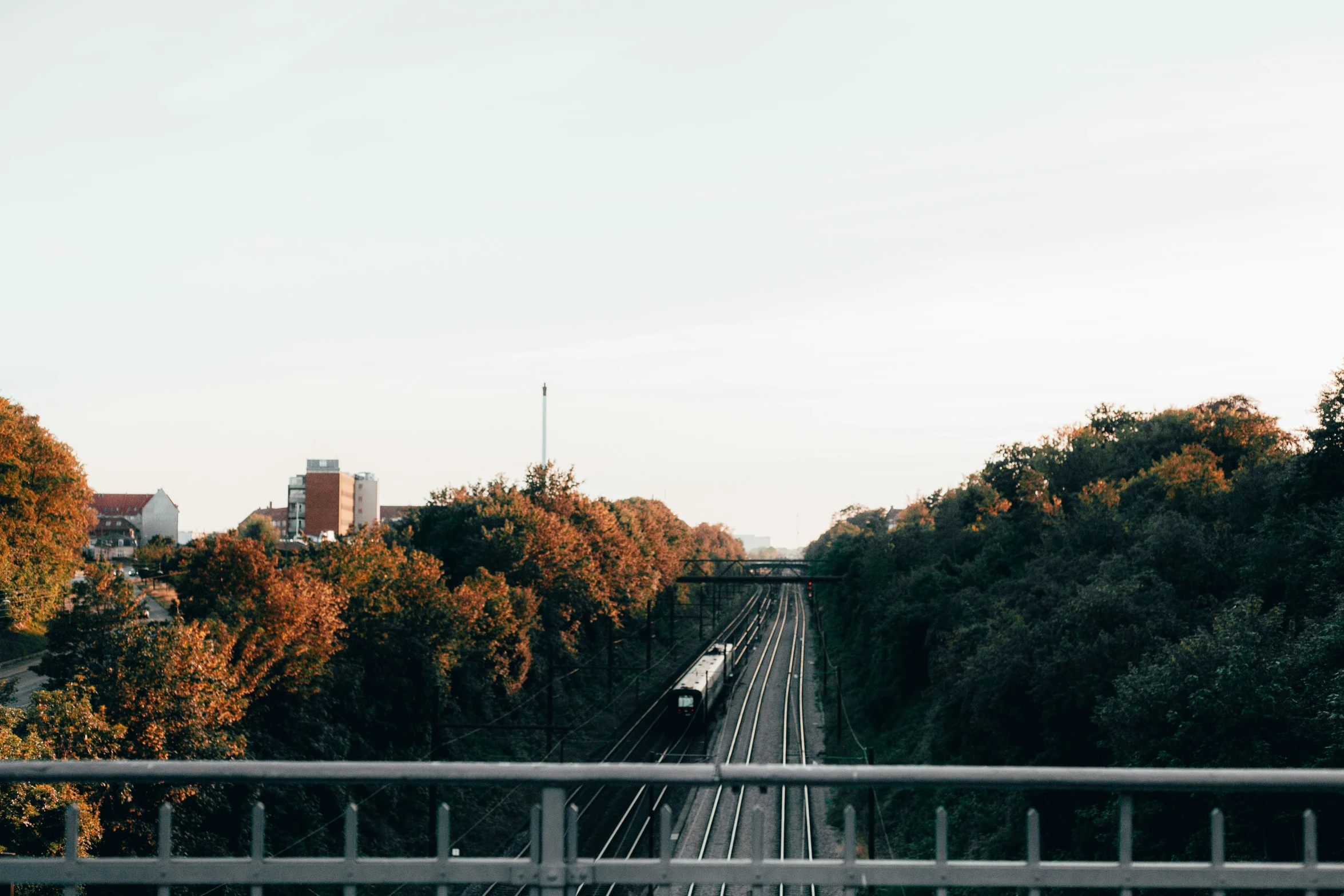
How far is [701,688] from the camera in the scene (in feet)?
140

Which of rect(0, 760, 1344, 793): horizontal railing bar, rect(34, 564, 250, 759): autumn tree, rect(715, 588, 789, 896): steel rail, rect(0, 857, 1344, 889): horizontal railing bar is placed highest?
rect(0, 760, 1344, 793): horizontal railing bar

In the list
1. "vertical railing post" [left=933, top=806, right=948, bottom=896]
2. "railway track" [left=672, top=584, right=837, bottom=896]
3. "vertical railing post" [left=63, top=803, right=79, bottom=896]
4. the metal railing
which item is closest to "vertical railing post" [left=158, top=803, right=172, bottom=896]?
the metal railing

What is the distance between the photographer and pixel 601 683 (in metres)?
55.3


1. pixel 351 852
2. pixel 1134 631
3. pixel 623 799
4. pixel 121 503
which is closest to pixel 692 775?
pixel 351 852

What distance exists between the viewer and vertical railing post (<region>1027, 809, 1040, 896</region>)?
Answer: 10.6 feet

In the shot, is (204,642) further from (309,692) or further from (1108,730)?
(1108,730)

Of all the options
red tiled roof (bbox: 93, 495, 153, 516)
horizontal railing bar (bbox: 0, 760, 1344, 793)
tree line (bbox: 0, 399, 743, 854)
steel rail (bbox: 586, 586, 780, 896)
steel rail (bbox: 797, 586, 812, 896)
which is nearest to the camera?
horizontal railing bar (bbox: 0, 760, 1344, 793)

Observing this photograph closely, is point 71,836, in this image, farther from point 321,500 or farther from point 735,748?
point 321,500

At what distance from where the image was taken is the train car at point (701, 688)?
136ft

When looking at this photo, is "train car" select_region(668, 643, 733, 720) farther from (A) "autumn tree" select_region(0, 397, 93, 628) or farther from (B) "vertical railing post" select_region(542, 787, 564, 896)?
(B) "vertical railing post" select_region(542, 787, 564, 896)

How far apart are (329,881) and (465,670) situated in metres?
39.3

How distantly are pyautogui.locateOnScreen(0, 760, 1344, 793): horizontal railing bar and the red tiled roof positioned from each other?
151 m

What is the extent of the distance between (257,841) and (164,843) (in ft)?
1.02

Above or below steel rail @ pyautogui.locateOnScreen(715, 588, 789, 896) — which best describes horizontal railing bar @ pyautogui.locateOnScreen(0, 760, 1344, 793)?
above
